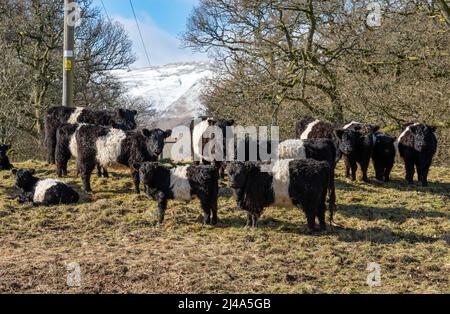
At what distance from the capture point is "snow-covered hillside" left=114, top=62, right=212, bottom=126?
80.6 feet

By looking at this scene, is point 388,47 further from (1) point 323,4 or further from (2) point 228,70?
(2) point 228,70

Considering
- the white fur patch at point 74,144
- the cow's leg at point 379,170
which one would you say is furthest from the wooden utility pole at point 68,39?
the cow's leg at point 379,170

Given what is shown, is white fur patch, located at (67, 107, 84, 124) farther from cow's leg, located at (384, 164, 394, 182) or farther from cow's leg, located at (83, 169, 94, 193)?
cow's leg, located at (384, 164, 394, 182)

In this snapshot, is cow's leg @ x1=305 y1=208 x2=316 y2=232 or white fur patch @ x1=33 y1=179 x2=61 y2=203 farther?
white fur patch @ x1=33 y1=179 x2=61 y2=203

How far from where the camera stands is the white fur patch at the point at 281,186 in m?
8.36

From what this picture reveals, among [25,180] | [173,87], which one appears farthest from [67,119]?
[173,87]

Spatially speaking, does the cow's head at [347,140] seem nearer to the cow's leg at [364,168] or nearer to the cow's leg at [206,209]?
the cow's leg at [364,168]

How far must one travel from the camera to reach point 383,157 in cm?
1198

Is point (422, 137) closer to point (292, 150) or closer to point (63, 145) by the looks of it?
point (292, 150)

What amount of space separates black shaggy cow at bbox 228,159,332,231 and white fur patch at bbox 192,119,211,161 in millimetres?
3384

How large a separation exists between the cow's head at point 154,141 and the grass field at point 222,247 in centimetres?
98

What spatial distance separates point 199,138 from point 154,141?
1.70m

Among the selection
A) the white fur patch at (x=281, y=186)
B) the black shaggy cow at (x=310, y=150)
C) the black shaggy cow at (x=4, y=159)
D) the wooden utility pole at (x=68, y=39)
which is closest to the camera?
the white fur patch at (x=281, y=186)

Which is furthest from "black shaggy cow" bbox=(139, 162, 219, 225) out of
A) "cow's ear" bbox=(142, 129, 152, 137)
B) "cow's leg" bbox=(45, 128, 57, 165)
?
"cow's leg" bbox=(45, 128, 57, 165)
